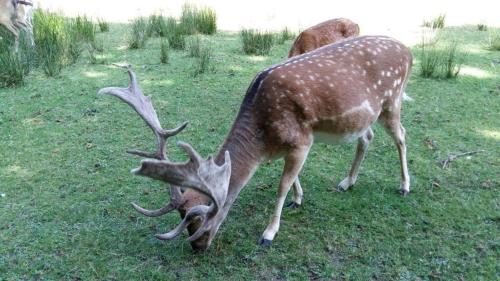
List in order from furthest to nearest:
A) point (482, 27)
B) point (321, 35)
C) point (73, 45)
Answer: point (482, 27) < point (73, 45) < point (321, 35)

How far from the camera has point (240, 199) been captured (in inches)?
155

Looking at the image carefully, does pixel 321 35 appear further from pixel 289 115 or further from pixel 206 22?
pixel 206 22

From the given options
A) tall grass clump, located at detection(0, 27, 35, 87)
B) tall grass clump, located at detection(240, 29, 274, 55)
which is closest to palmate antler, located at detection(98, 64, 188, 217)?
tall grass clump, located at detection(0, 27, 35, 87)

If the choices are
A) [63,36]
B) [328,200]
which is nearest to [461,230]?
[328,200]

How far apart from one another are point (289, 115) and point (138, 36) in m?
5.43

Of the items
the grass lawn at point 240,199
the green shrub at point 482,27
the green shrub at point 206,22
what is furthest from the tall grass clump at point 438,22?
the green shrub at point 206,22

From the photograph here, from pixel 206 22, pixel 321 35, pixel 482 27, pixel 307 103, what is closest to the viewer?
pixel 307 103

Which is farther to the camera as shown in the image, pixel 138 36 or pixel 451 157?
pixel 138 36

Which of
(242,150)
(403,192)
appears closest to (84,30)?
(242,150)

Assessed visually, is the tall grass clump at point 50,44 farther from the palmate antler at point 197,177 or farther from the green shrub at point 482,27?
the green shrub at point 482,27

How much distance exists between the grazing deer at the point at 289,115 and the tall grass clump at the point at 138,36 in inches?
193

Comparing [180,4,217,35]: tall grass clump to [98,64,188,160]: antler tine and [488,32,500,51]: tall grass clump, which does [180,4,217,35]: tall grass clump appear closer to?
[488,32,500,51]: tall grass clump

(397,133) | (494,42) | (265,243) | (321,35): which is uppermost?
(321,35)

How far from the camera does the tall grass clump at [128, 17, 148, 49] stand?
314 inches
